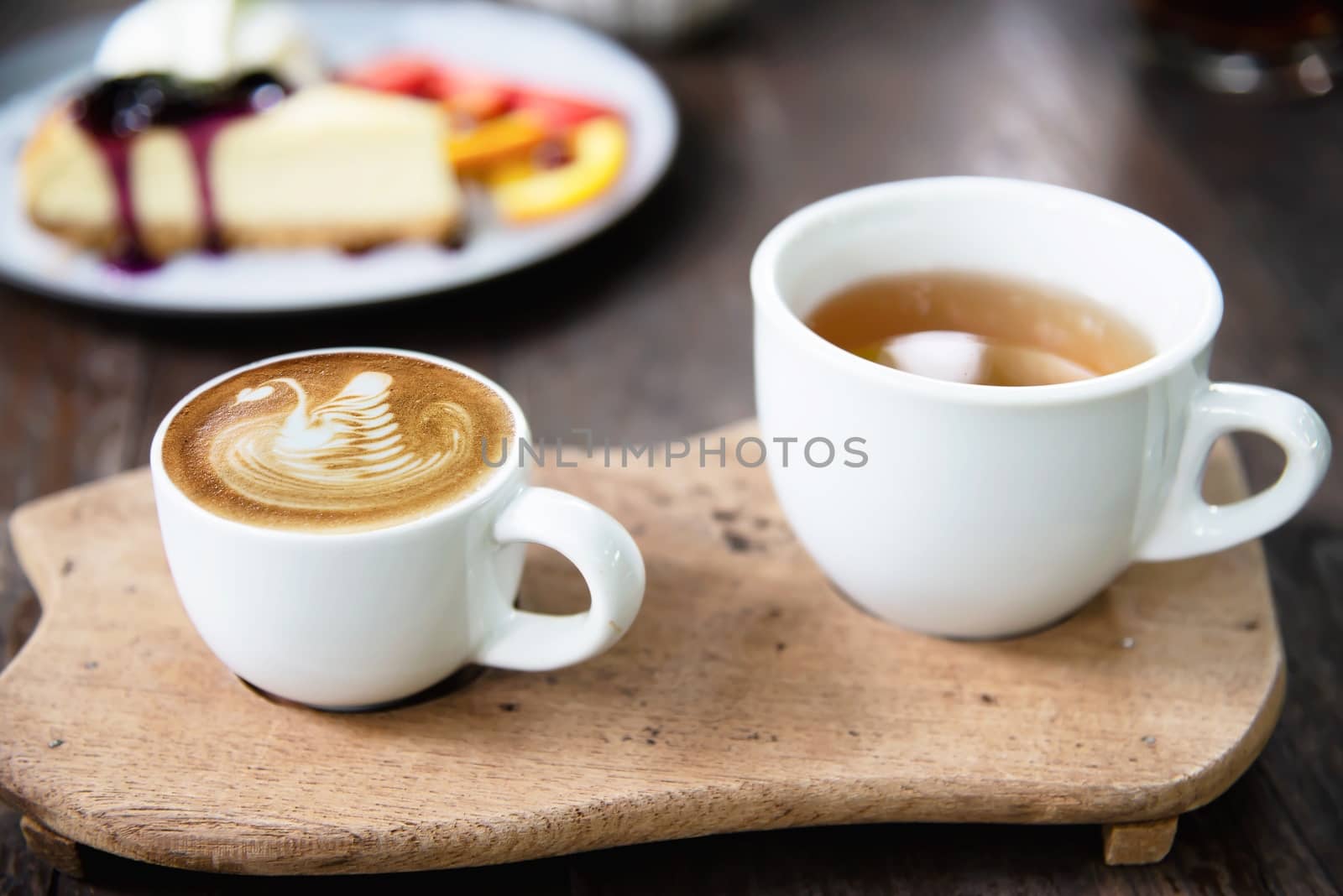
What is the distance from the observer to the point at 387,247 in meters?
1.21

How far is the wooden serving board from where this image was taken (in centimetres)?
55

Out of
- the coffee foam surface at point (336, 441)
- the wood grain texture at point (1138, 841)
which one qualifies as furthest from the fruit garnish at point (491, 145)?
the wood grain texture at point (1138, 841)

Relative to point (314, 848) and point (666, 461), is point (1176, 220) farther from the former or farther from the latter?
point (314, 848)

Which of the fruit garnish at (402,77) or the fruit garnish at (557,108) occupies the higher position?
the fruit garnish at (402,77)

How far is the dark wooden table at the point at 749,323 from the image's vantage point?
592mm

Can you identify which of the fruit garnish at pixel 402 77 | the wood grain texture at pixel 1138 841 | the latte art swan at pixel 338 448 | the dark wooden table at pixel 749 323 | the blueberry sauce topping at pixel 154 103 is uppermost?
the latte art swan at pixel 338 448

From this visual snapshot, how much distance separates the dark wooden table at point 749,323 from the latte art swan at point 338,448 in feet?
0.60

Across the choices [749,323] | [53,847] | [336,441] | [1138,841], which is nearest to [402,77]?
[749,323]

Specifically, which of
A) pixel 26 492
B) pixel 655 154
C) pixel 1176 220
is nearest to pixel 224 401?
pixel 26 492

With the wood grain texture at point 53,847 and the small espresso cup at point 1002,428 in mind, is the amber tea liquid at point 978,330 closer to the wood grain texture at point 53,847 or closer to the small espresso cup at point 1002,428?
the small espresso cup at point 1002,428

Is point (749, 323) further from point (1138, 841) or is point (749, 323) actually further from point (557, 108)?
point (1138, 841)

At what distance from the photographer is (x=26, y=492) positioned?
888 millimetres

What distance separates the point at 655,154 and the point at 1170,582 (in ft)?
2.56

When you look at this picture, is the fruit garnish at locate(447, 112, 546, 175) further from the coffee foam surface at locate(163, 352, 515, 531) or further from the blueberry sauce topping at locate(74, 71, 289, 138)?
the coffee foam surface at locate(163, 352, 515, 531)
